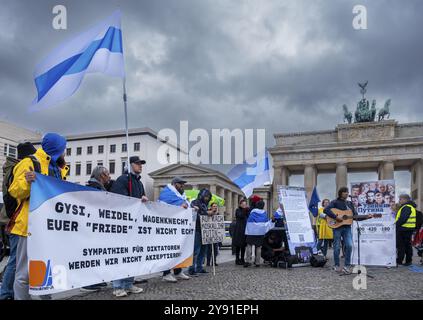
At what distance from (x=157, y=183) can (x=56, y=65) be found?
6922 centimetres

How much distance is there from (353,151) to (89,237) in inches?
2009

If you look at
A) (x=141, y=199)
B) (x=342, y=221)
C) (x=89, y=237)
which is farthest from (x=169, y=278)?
(x=342, y=221)

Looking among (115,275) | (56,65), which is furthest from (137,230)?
(56,65)

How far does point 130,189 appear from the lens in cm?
664

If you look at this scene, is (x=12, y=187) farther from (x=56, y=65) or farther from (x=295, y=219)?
(x=295, y=219)

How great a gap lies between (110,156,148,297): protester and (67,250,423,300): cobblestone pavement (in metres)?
0.19

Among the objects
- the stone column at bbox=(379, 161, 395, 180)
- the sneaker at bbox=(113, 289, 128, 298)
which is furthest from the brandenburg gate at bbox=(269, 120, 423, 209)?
the sneaker at bbox=(113, 289, 128, 298)

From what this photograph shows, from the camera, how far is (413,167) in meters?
53.7

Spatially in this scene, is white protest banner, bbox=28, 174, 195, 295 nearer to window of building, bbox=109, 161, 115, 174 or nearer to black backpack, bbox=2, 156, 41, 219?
black backpack, bbox=2, 156, 41, 219

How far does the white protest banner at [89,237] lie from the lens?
4.36 m

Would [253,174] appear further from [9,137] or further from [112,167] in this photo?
[112,167]

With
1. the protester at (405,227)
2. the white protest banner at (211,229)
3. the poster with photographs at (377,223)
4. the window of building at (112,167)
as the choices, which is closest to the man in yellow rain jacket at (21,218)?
the white protest banner at (211,229)

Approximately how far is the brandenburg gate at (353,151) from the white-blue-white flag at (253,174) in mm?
35131

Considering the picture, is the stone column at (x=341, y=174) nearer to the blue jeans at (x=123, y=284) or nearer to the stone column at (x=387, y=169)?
the stone column at (x=387, y=169)
